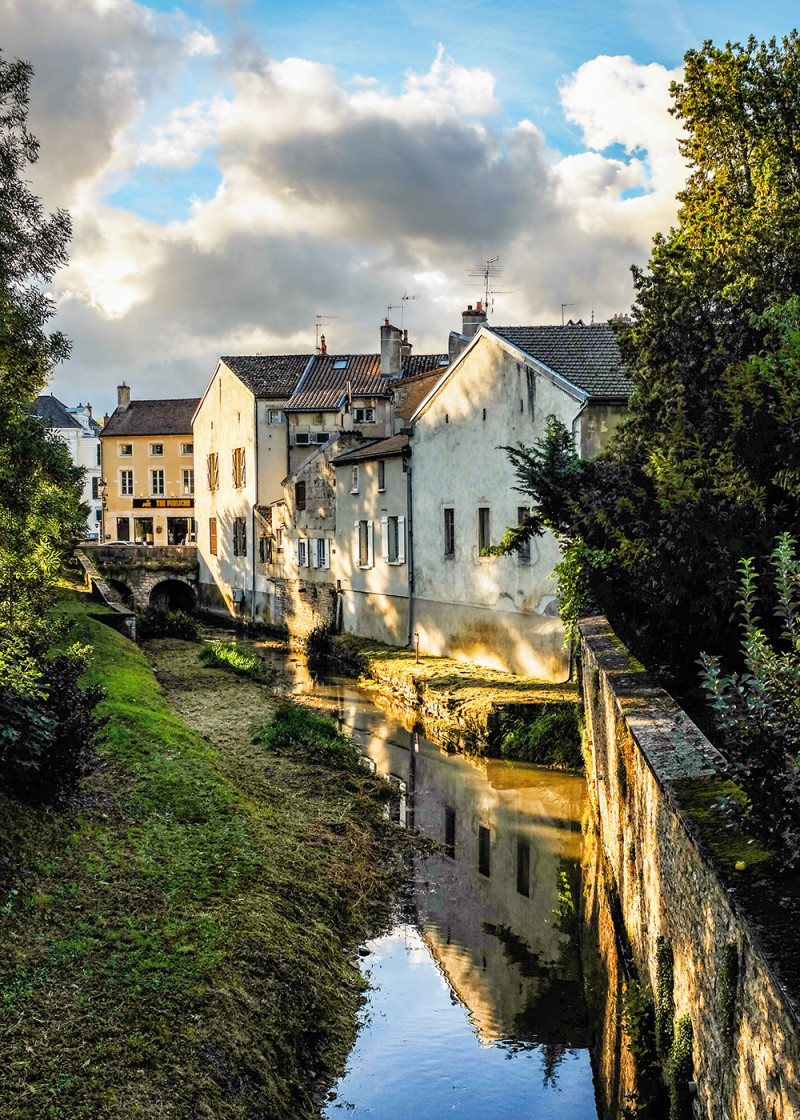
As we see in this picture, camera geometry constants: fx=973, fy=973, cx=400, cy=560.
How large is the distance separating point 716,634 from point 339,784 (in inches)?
253

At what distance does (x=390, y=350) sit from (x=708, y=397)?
29.5 meters

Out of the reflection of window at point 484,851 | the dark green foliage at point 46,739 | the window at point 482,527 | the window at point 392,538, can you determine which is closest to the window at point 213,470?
the window at point 392,538

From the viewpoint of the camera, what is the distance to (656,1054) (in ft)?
21.6

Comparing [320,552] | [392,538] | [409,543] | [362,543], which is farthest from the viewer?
[320,552]

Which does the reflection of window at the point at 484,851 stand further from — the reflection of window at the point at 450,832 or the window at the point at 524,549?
the window at the point at 524,549

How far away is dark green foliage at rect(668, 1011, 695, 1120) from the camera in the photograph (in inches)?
212

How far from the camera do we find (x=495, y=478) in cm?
2303

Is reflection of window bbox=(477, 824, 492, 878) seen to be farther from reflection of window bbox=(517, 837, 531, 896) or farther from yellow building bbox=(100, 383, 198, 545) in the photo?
yellow building bbox=(100, 383, 198, 545)

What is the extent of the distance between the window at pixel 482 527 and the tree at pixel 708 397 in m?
6.90

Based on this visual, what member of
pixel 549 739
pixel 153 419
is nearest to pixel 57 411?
pixel 153 419

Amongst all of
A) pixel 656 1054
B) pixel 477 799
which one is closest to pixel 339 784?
pixel 477 799

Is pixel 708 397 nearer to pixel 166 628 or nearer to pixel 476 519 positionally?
pixel 476 519

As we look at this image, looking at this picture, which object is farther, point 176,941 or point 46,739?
point 46,739

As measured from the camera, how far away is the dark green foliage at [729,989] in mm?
4121
